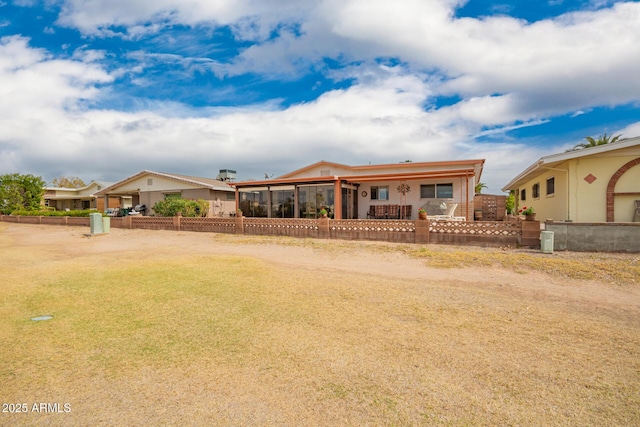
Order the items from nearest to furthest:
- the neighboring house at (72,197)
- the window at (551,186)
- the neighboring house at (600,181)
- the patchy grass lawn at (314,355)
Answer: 1. the patchy grass lawn at (314,355)
2. the neighboring house at (600,181)
3. the window at (551,186)
4. the neighboring house at (72,197)

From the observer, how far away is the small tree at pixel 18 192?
115 ft

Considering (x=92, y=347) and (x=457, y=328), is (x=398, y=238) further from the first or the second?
(x=92, y=347)

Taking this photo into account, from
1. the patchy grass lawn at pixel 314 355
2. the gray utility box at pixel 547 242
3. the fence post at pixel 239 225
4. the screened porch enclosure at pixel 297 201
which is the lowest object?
the patchy grass lawn at pixel 314 355

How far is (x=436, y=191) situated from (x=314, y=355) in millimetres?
17004

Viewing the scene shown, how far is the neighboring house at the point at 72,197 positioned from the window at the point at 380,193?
33.5m

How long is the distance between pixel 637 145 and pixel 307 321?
573 inches

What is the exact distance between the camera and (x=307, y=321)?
16.8ft

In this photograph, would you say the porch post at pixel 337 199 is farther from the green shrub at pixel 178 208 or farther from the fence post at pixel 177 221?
the green shrub at pixel 178 208

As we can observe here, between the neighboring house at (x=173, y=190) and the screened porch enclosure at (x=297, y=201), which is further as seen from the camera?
the neighboring house at (x=173, y=190)

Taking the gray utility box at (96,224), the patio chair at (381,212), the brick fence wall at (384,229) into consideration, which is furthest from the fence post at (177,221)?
the patio chair at (381,212)

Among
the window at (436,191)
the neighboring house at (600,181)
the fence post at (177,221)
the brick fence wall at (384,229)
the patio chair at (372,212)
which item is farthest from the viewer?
the patio chair at (372,212)

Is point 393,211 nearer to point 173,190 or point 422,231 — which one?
point 422,231

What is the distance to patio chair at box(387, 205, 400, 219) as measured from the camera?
2027 centimetres

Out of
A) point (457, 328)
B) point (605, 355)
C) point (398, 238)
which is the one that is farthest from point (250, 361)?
point (398, 238)
